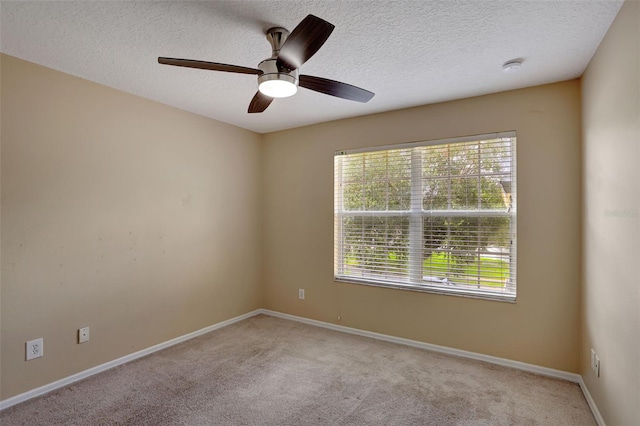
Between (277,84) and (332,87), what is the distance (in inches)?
15.5

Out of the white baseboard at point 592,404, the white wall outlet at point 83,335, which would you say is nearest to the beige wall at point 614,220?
the white baseboard at point 592,404

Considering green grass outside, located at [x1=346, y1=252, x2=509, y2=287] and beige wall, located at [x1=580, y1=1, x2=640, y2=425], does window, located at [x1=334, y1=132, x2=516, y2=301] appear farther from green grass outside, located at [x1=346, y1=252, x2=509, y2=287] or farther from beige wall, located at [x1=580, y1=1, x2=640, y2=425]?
beige wall, located at [x1=580, y1=1, x2=640, y2=425]

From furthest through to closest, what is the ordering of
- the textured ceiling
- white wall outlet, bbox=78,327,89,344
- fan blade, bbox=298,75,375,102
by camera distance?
white wall outlet, bbox=78,327,89,344
fan blade, bbox=298,75,375,102
the textured ceiling

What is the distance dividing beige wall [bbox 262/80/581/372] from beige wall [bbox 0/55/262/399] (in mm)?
858

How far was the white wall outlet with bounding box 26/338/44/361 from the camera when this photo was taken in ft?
7.57

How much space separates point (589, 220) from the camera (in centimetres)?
231

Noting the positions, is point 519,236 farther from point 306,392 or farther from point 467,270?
point 306,392

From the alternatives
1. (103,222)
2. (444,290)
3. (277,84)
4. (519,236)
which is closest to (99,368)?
(103,222)

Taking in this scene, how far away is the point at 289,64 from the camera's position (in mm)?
1749

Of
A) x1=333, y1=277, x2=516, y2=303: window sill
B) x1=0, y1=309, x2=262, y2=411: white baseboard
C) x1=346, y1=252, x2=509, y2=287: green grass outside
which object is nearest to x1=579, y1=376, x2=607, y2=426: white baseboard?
x1=333, y1=277, x2=516, y2=303: window sill

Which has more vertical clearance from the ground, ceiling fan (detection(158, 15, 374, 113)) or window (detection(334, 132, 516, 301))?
ceiling fan (detection(158, 15, 374, 113))

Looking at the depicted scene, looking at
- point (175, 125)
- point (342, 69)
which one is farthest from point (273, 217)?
point (342, 69)

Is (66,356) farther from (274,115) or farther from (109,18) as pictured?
(274,115)

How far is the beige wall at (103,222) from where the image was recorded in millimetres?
2271
